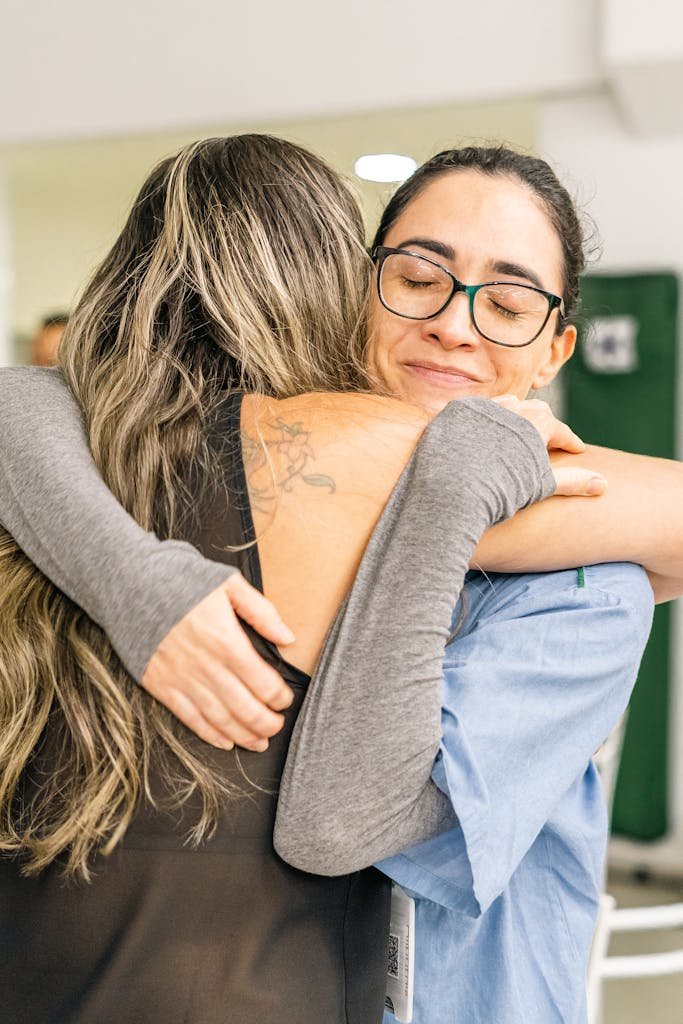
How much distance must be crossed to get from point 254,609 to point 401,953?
415 millimetres

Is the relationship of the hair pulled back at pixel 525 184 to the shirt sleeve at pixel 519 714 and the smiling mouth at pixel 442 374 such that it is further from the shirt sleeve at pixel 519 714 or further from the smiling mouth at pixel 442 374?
the shirt sleeve at pixel 519 714

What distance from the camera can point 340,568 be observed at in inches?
36.4

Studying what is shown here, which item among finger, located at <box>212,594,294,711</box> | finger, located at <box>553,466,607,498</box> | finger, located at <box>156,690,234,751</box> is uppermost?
finger, located at <box>553,466,607,498</box>

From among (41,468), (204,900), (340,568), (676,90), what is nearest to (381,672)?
(340,568)

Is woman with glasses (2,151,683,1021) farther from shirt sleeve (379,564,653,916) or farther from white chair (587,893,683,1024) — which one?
white chair (587,893,683,1024)

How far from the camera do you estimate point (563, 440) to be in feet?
3.52

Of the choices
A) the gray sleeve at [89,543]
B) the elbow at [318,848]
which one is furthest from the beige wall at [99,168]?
the elbow at [318,848]

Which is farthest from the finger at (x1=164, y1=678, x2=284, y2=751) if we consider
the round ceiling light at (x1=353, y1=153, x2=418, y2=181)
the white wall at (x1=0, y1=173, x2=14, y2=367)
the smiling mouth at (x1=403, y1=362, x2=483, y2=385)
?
the white wall at (x1=0, y1=173, x2=14, y2=367)

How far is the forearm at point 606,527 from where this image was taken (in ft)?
3.32

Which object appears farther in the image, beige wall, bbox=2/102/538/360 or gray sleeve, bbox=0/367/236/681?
beige wall, bbox=2/102/538/360

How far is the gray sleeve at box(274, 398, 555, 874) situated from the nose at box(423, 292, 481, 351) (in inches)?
17.7

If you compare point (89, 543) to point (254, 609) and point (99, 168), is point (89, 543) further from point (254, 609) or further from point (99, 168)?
point (99, 168)

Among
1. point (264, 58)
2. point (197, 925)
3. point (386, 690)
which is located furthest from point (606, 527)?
point (264, 58)

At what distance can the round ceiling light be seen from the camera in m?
5.00
